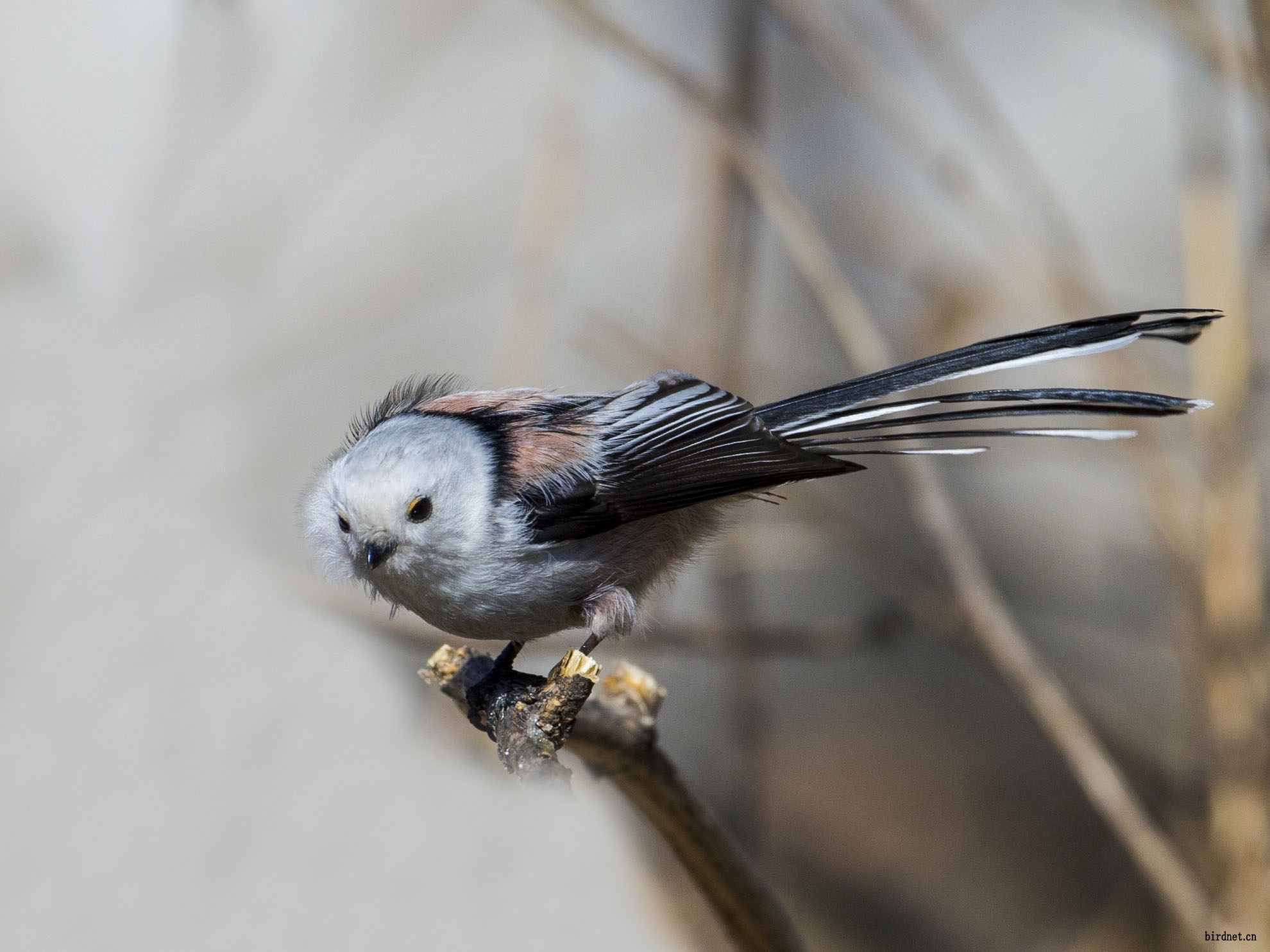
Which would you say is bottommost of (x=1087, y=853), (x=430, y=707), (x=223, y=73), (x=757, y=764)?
(x=1087, y=853)

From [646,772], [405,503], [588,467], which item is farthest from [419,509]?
[646,772]

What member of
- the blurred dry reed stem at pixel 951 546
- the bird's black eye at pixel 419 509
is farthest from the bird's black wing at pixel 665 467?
the blurred dry reed stem at pixel 951 546

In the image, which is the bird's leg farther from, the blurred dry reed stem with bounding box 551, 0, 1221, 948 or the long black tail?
the blurred dry reed stem with bounding box 551, 0, 1221, 948

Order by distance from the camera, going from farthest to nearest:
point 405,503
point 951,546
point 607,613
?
1. point 951,546
2. point 607,613
3. point 405,503

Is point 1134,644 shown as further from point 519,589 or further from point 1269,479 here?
point 519,589

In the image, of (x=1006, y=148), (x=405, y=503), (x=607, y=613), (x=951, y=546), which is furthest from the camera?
(x=1006, y=148)

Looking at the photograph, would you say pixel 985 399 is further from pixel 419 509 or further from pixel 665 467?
pixel 419 509

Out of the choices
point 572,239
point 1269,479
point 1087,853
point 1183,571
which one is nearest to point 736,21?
point 572,239
